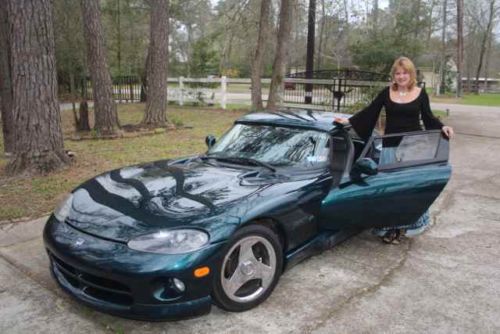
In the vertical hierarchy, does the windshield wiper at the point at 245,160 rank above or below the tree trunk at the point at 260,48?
below

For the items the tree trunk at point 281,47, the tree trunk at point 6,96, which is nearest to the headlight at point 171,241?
the tree trunk at point 6,96

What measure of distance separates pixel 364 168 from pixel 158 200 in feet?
5.77

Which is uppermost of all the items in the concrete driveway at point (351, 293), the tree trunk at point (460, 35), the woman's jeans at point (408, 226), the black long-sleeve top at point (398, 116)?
the tree trunk at point (460, 35)

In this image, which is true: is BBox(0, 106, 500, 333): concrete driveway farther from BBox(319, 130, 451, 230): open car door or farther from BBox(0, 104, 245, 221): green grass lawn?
BBox(0, 104, 245, 221): green grass lawn

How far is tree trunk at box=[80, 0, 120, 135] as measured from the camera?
32.7ft

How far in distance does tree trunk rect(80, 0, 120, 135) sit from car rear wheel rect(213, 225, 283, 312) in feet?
25.7

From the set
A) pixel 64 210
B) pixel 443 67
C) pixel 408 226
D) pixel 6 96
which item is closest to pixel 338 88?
pixel 6 96

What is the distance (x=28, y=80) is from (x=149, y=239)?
4683 mm

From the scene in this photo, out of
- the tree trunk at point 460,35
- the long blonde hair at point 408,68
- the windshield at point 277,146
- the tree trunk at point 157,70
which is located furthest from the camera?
the tree trunk at point 460,35

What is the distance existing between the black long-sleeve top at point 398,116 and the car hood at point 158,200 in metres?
1.42

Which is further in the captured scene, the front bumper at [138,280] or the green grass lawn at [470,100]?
the green grass lawn at [470,100]

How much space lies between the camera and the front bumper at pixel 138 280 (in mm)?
2666

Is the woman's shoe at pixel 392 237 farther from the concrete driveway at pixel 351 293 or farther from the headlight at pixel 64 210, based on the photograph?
the headlight at pixel 64 210

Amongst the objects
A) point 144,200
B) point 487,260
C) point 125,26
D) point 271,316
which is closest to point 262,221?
point 271,316
